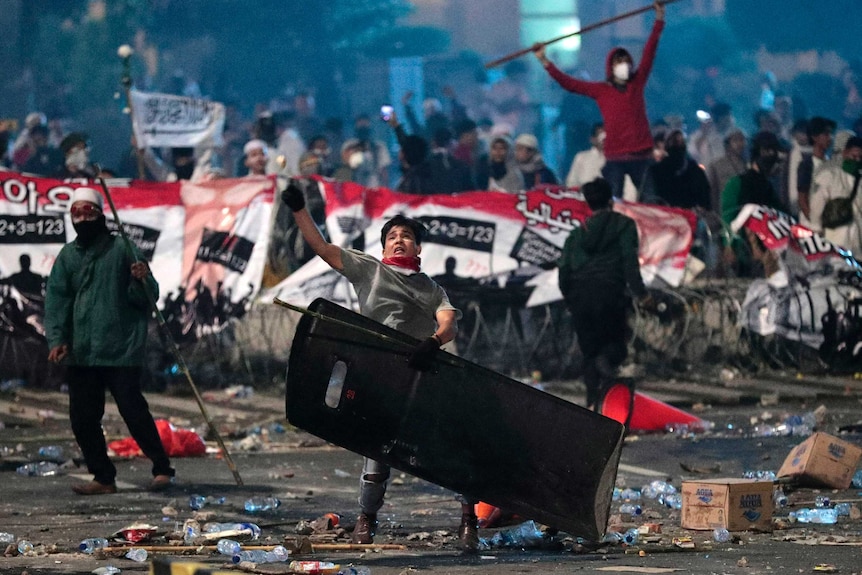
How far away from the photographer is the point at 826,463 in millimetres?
10219

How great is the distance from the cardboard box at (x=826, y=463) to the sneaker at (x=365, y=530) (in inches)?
117

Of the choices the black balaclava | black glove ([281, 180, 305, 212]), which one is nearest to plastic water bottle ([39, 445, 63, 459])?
the black balaclava

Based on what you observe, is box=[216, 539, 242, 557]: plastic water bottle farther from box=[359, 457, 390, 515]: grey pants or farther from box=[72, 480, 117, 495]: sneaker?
box=[72, 480, 117, 495]: sneaker

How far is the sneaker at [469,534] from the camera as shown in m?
8.34

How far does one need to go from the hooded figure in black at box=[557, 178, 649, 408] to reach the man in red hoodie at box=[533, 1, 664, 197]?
150 inches

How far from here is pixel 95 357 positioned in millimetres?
10703

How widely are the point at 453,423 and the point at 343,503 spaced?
2.25 meters

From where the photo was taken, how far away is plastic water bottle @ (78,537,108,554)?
8.30m

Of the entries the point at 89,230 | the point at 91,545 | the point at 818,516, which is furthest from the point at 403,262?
the point at 89,230

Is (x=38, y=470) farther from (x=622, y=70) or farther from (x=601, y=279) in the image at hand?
(x=622, y=70)

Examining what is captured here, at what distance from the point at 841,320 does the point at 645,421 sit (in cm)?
346

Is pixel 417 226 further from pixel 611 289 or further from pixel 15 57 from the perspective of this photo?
pixel 15 57

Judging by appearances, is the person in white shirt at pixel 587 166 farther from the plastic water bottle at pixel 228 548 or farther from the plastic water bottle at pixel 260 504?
the plastic water bottle at pixel 228 548

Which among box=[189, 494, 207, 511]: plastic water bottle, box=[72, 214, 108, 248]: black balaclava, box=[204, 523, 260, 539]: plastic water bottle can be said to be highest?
box=[72, 214, 108, 248]: black balaclava
